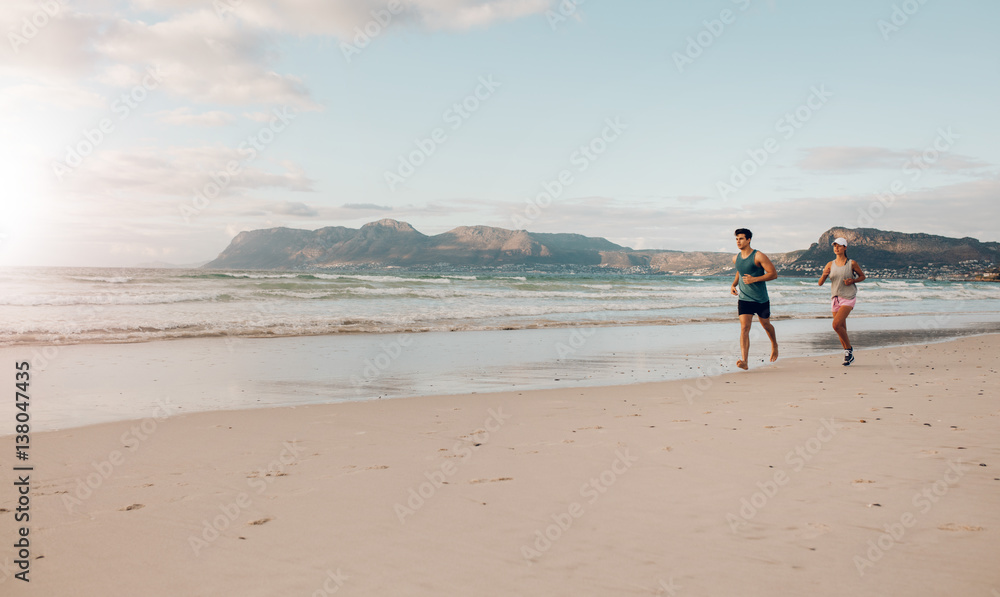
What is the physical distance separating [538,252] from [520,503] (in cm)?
13965

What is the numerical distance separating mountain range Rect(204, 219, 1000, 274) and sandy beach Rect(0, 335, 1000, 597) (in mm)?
112002

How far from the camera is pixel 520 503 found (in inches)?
139

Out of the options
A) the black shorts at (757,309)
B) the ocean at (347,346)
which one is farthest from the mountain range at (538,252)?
the black shorts at (757,309)

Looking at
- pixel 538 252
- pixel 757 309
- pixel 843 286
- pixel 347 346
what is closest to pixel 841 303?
pixel 843 286

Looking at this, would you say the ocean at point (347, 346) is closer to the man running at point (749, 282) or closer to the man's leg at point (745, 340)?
the man's leg at point (745, 340)

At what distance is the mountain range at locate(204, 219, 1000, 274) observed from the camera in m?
109

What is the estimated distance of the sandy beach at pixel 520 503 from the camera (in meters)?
2.64

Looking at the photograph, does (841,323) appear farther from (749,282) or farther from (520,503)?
(520,503)

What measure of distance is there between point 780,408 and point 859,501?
2.95 metres

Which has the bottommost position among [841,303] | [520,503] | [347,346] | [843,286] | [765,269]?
[347,346]

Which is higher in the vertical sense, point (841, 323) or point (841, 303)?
point (841, 303)

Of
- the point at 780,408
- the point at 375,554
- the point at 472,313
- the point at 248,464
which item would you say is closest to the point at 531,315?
the point at 472,313

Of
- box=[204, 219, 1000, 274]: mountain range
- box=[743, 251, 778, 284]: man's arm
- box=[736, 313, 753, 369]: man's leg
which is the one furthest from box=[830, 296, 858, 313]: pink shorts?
box=[204, 219, 1000, 274]: mountain range

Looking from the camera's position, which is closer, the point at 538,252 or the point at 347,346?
the point at 347,346
